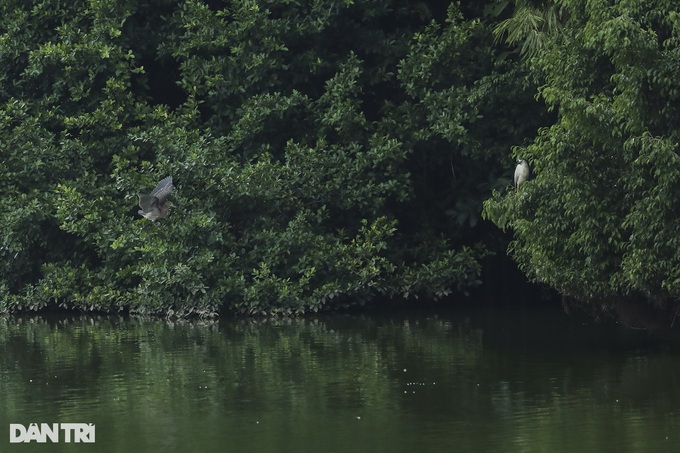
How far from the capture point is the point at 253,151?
2386 centimetres

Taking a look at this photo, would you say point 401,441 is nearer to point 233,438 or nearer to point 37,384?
point 233,438

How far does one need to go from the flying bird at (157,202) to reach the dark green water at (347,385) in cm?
165

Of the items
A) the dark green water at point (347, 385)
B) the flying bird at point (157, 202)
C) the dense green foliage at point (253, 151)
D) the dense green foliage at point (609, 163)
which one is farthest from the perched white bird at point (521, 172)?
the flying bird at point (157, 202)

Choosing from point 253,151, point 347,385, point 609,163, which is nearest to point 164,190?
point 253,151

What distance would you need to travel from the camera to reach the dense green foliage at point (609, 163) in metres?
16.2

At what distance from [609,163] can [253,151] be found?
322 inches

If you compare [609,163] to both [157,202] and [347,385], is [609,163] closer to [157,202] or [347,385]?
[347,385]

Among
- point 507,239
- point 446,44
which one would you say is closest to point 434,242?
point 507,239

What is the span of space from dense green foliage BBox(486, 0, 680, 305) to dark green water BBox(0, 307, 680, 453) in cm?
111

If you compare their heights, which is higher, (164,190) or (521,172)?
(164,190)

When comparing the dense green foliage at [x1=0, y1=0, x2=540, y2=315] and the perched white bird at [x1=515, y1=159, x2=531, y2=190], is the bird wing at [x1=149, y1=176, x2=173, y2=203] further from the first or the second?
the perched white bird at [x1=515, y1=159, x2=531, y2=190]

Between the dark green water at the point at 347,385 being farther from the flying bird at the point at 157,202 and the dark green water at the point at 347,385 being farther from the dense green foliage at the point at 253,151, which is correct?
the flying bird at the point at 157,202

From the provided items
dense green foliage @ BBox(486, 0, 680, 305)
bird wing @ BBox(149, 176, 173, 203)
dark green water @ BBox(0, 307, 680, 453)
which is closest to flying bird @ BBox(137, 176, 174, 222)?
bird wing @ BBox(149, 176, 173, 203)

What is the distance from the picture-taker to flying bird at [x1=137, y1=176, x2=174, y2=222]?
22.0 m
